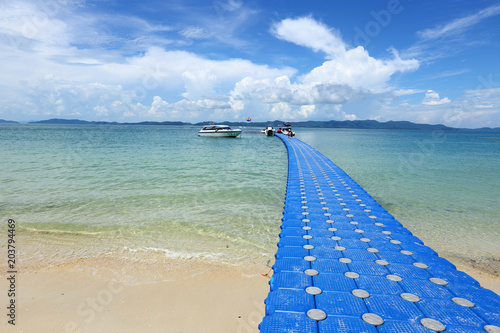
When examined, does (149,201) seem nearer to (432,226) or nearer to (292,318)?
(292,318)

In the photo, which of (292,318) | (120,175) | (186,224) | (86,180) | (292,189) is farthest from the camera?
(120,175)

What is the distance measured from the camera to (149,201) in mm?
12320

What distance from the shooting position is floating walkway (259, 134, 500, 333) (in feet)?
11.4

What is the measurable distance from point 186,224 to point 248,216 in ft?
7.70

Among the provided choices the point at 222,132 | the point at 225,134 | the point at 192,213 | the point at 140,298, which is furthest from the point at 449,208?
the point at 225,134

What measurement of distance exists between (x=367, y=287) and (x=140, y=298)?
432 cm

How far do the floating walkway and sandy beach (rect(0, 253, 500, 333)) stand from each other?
3.66 ft

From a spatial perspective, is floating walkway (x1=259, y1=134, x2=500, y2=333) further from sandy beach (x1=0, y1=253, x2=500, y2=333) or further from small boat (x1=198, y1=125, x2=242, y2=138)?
small boat (x1=198, y1=125, x2=242, y2=138)

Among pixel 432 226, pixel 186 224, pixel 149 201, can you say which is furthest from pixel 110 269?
pixel 432 226

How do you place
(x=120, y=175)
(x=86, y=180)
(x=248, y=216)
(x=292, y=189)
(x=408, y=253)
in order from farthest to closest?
(x=120, y=175), (x=86, y=180), (x=292, y=189), (x=248, y=216), (x=408, y=253)

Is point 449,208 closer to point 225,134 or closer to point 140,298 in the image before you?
point 140,298

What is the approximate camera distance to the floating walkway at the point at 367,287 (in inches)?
136

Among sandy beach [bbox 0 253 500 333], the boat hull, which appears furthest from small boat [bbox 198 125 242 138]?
sandy beach [bbox 0 253 500 333]

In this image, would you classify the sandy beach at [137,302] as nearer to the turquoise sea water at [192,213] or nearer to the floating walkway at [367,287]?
the turquoise sea water at [192,213]
